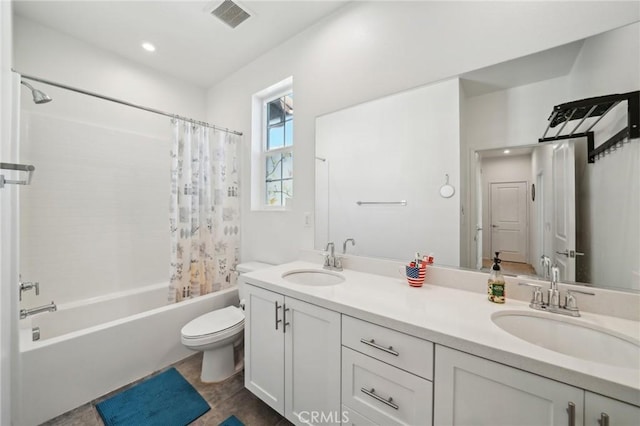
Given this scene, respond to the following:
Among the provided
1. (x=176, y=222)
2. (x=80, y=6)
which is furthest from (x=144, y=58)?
(x=176, y=222)

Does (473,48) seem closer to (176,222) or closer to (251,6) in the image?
(251,6)

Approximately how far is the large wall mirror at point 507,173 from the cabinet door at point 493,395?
61 centimetres

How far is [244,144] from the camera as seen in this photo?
8.35 ft

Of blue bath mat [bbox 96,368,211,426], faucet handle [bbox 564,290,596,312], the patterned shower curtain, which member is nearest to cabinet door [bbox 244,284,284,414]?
blue bath mat [bbox 96,368,211,426]

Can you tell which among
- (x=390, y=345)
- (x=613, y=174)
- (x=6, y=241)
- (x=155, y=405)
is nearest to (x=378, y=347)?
(x=390, y=345)

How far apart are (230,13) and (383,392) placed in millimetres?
2553

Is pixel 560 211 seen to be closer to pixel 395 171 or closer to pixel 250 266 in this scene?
pixel 395 171

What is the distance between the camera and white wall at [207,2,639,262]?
3.61 ft

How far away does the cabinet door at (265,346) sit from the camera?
1.32 m

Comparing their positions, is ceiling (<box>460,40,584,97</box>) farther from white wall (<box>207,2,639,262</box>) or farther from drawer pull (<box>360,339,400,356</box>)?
drawer pull (<box>360,339,400,356</box>)

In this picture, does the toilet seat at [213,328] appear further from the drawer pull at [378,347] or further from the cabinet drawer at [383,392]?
the drawer pull at [378,347]

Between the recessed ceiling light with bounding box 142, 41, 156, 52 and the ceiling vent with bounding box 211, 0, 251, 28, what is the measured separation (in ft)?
2.62

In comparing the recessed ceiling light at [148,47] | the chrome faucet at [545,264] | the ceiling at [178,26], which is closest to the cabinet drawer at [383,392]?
the chrome faucet at [545,264]

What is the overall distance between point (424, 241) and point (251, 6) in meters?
2.05
